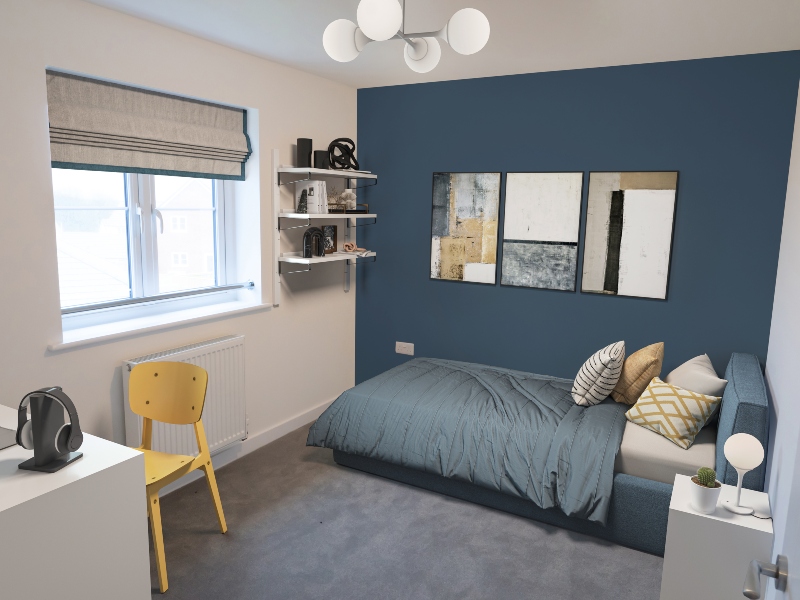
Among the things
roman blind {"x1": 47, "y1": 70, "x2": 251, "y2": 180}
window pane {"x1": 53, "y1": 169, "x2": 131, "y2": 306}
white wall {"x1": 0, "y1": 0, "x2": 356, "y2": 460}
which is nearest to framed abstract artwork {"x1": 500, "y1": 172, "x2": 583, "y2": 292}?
white wall {"x1": 0, "y1": 0, "x2": 356, "y2": 460}

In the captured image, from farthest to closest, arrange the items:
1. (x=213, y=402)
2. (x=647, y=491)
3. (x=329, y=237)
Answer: (x=329, y=237)
(x=213, y=402)
(x=647, y=491)

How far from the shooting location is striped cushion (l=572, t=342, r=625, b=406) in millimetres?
3330

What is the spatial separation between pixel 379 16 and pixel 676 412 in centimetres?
227

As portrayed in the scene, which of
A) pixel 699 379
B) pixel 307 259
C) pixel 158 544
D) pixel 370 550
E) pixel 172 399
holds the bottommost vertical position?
pixel 370 550

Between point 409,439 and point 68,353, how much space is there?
1.78 m

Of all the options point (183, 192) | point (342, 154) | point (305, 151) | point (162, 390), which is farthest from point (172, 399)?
point (342, 154)

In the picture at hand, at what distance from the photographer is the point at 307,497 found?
3.34m

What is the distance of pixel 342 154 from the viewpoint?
4199 mm

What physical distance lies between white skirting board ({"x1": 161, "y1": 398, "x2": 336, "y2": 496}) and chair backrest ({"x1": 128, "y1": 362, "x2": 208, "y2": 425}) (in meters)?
0.68

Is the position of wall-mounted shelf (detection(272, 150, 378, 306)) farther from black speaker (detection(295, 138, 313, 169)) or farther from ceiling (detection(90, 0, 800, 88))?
ceiling (detection(90, 0, 800, 88))

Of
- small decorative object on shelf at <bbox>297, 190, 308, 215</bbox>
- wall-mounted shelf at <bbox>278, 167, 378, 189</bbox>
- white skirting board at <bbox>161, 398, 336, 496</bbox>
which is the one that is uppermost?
wall-mounted shelf at <bbox>278, 167, 378, 189</bbox>

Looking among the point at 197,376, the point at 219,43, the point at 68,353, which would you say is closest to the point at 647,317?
the point at 197,376

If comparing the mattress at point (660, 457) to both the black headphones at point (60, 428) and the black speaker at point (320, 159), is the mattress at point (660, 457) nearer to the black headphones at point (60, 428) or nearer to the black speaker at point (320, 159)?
the black headphones at point (60, 428)

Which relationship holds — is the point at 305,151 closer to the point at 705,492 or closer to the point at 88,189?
the point at 88,189
